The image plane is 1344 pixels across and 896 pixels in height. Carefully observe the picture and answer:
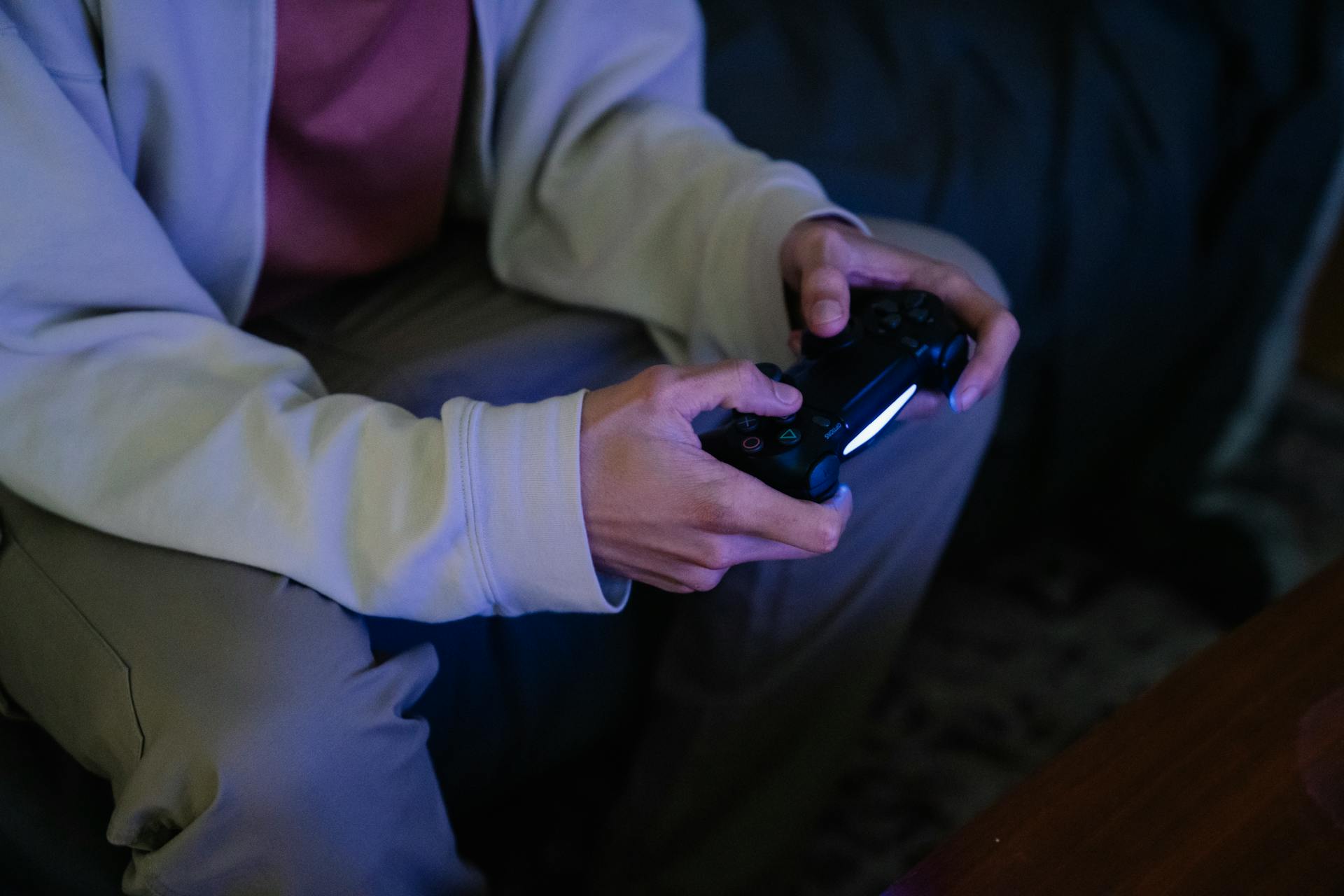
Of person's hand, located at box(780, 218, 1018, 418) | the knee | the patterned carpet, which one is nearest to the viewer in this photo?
the knee

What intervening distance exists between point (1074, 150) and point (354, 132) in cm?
61

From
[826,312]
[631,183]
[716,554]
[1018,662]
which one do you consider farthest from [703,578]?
[1018,662]

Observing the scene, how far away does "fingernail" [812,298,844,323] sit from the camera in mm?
517

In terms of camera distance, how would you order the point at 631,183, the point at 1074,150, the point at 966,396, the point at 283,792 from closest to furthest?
the point at 283,792
the point at 966,396
the point at 631,183
the point at 1074,150

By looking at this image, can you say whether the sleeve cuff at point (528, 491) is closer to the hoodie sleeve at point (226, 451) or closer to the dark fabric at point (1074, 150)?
the hoodie sleeve at point (226, 451)

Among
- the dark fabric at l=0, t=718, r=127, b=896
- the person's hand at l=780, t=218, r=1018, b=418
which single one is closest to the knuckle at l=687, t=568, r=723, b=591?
the person's hand at l=780, t=218, r=1018, b=418

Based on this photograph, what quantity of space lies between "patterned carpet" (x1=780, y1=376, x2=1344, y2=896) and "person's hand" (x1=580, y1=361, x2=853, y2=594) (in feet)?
1.35

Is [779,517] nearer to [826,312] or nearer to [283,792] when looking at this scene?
[826,312]

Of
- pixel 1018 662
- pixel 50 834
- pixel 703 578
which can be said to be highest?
A: pixel 703 578

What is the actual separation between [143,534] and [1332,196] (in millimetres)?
1115

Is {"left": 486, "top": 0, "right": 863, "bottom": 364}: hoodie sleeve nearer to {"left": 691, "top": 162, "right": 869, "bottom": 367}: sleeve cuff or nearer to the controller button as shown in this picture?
{"left": 691, "top": 162, "right": 869, "bottom": 367}: sleeve cuff

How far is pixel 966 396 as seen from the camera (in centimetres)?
53

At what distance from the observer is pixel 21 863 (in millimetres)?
504

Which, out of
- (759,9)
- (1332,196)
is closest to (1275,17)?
(1332,196)
